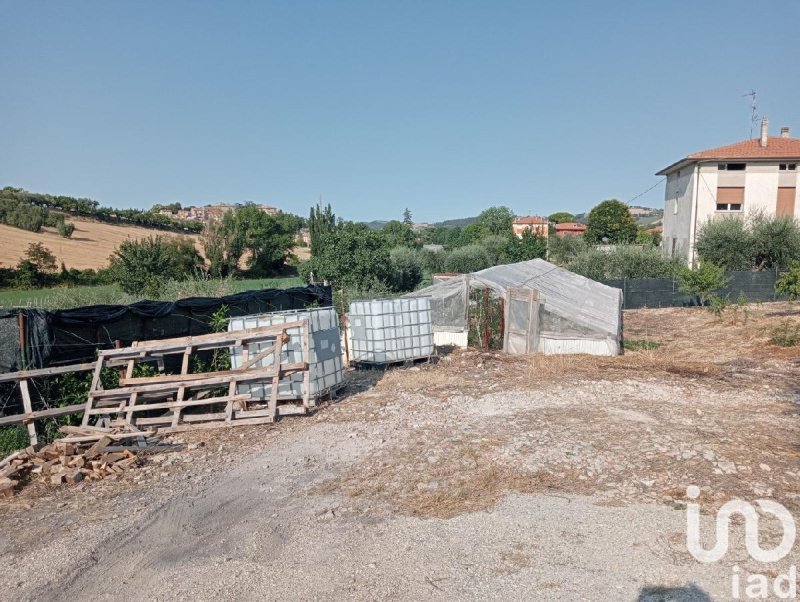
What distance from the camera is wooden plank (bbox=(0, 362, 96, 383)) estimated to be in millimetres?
7462

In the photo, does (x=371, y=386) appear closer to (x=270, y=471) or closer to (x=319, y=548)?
(x=270, y=471)

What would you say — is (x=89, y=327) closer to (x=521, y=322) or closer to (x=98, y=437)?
(x=98, y=437)

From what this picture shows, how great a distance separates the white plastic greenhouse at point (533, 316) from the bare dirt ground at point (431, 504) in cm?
426

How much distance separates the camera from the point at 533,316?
48.0 ft

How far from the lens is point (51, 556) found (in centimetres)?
482

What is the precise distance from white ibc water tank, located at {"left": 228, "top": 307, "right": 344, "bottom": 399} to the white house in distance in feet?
99.9

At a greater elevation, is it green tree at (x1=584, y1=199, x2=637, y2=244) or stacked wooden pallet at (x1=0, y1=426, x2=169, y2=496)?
green tree at (x1=584, y1=199, x2=637, y2=244)

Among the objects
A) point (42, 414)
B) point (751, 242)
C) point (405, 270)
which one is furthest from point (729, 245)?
point (42, 414)

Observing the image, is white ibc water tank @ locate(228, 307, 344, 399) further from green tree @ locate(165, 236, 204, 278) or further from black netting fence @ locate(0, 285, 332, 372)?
green tree @ locate(165, 236, 204, 278)

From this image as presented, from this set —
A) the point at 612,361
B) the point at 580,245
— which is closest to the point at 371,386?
the point at 612,361

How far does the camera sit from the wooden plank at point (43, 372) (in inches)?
294

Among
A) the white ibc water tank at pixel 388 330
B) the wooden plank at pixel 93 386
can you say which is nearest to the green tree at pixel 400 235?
the white ibc water tank at pixel 388 330

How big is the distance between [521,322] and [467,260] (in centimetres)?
2849

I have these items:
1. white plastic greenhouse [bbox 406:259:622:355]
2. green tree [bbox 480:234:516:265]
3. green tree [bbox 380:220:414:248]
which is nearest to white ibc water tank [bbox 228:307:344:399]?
white plastic greenhouse [bbox 406:259:622:355]
